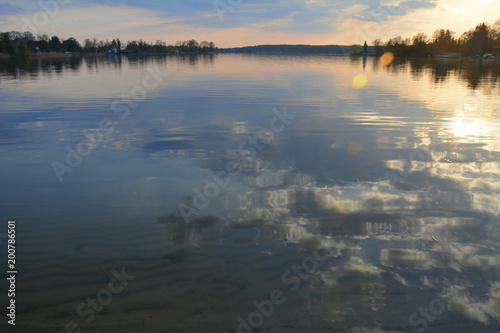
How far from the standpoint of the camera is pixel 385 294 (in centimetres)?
582

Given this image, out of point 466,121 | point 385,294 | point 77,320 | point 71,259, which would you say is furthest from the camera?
point 466,121

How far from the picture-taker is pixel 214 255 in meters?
7.01

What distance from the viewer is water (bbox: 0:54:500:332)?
216 inches

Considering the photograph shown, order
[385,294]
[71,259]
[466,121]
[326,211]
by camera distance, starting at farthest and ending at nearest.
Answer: [466,121]
[326,211]
[71,259]
[385,294]

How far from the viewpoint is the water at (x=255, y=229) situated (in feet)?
18.0

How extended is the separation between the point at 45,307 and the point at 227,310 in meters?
3.03

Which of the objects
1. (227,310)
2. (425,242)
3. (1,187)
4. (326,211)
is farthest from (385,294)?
(1,187)

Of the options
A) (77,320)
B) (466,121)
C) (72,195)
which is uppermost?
(466,121)

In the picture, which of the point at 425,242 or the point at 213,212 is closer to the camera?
the point at 425,242

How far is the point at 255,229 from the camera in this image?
318 inches

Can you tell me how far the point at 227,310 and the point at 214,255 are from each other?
1644 mm

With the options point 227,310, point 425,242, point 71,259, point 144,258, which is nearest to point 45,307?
point 71,259

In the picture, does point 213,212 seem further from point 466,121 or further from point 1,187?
point 466,121

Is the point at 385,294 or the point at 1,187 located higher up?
the point at 1,187
